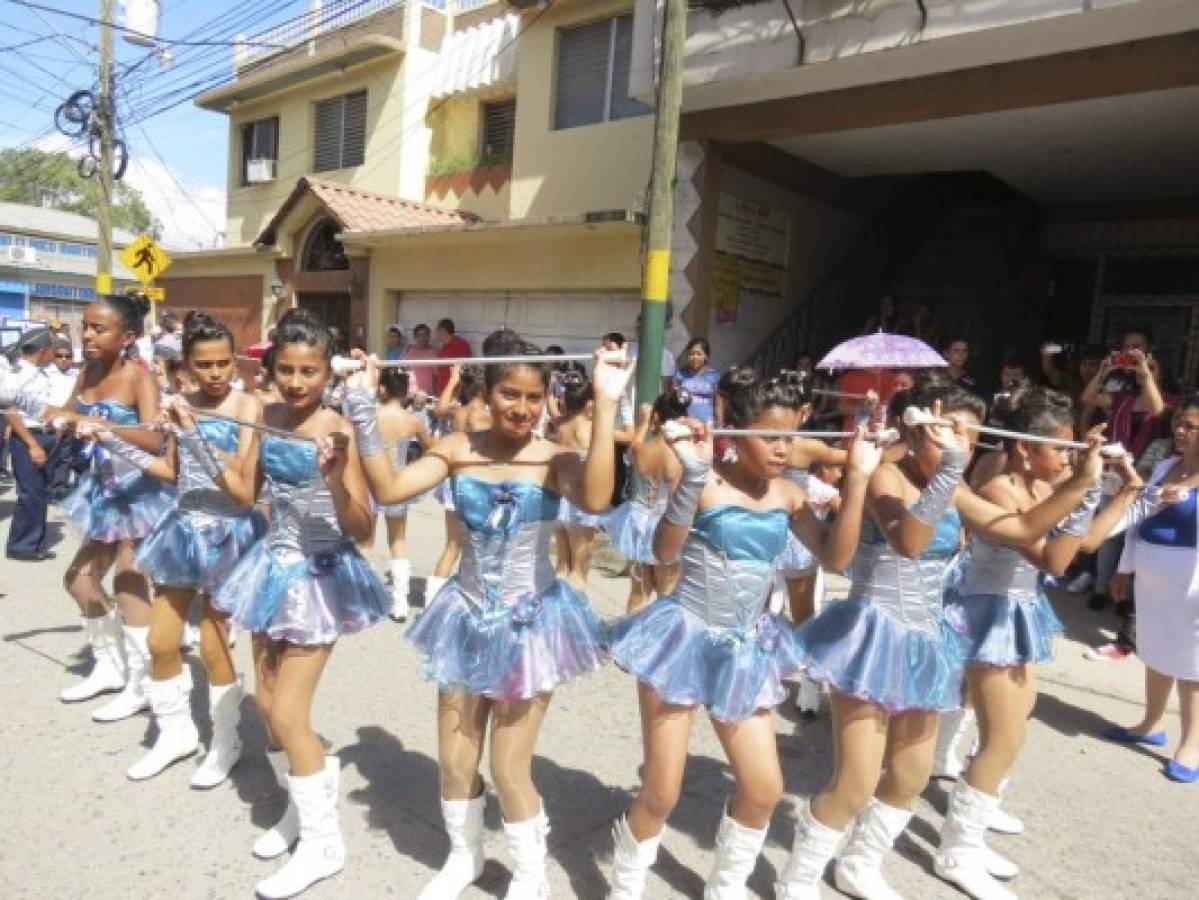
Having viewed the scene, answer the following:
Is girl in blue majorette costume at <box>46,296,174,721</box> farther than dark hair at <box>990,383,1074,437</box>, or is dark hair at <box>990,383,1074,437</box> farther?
girl in blue majorette costume at <box>46,296,174,721</box>

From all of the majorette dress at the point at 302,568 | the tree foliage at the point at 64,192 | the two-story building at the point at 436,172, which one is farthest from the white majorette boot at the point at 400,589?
the tree foliage at the point at 64,192

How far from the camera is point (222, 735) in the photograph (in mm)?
3748

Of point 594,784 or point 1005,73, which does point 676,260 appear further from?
point 594,784

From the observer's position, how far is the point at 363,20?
1642cm

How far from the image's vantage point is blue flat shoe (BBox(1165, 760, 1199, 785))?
169 inches

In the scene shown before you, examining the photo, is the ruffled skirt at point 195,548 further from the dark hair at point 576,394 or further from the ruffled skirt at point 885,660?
the dark hair at point 576,394

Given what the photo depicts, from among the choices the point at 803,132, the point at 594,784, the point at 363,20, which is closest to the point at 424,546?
the point at 594,784

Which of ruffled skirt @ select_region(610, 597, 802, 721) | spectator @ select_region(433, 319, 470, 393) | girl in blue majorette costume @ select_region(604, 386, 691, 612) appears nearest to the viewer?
ruffled skirt @ select_region(610, 597, 802, 721)

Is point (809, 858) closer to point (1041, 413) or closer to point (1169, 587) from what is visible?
point (1041, 413)

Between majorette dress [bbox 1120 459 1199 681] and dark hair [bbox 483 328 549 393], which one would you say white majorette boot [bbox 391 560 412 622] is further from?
majorette dress [bbox 1120 459 1199 681]

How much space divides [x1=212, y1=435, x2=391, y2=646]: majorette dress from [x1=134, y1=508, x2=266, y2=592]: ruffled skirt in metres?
0.36

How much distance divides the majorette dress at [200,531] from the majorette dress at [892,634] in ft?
7.79

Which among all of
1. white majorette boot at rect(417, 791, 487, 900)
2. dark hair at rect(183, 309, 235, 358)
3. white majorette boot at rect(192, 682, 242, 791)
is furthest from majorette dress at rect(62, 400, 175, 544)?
white majorette boot at rect(417, 791, 487, 900)

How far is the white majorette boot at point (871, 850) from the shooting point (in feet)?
10.0
